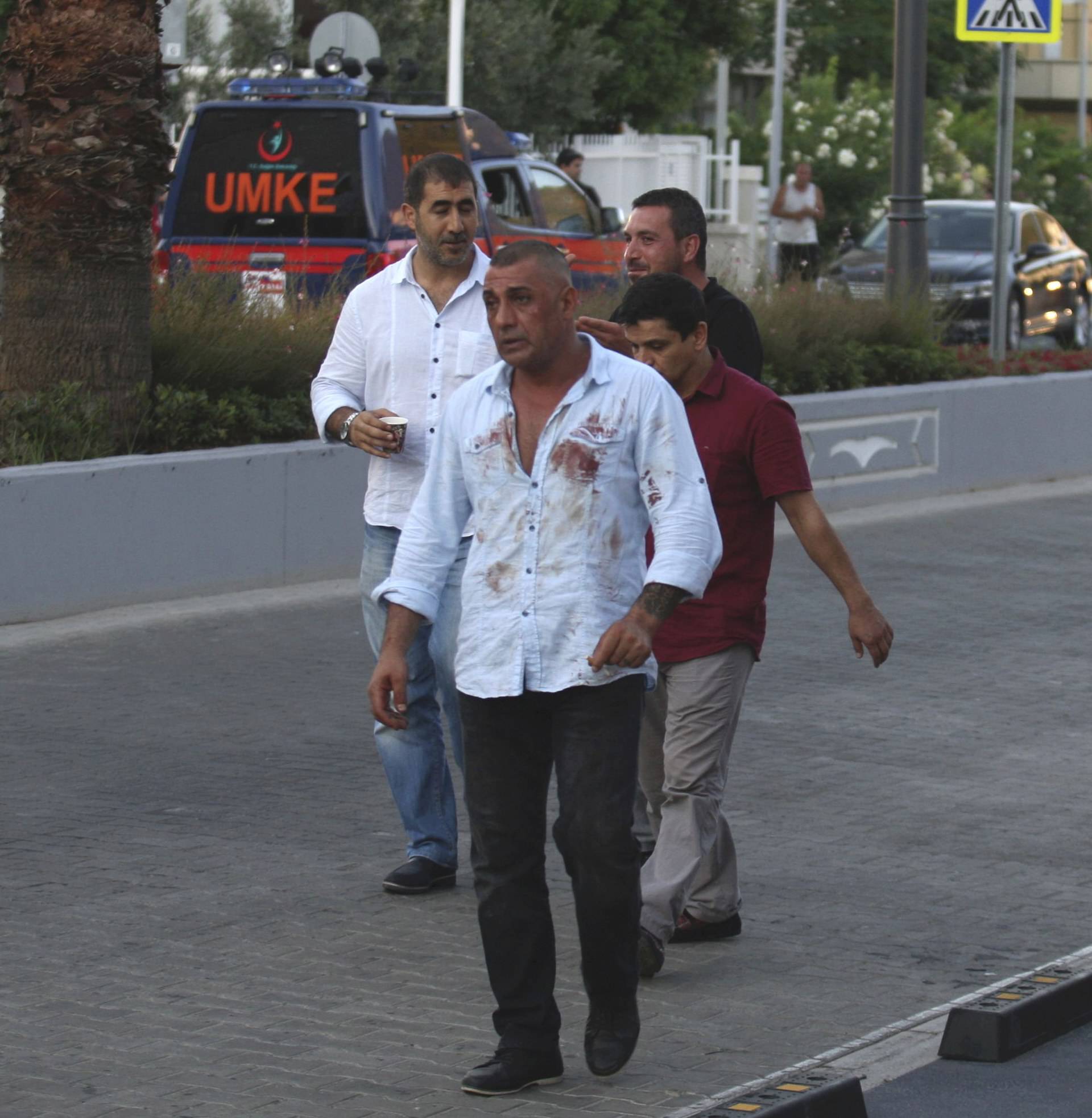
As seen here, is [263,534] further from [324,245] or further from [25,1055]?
[25,1055]

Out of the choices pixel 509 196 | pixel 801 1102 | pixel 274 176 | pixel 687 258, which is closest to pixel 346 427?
pixel 687 258

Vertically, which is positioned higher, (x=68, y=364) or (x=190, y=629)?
(x=68, y=364)

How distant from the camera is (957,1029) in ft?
16.2

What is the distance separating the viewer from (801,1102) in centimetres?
432

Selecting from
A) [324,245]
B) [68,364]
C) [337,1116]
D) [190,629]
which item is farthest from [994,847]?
[324,245]

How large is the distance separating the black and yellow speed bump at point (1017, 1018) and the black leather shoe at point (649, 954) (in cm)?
75

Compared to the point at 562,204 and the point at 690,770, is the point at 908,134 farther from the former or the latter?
the point at 690,770

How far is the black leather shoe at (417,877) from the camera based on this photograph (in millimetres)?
6230

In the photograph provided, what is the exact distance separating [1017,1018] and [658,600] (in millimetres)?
1292

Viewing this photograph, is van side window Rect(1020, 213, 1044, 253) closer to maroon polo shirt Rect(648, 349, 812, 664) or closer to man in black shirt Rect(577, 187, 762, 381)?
man in black shirt Rect(577, 187, 762, 381)

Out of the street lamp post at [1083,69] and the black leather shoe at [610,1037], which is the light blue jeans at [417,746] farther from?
the street lamp post at [1083,69]

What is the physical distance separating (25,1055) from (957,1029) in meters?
1.99

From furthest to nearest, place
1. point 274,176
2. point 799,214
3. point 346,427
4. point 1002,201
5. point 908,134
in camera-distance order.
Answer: point 799,214 < point 1002,201 < point 274,176 < point 908,134 < point 346,427

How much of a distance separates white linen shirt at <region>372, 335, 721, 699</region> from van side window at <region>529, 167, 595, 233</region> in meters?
14.5
